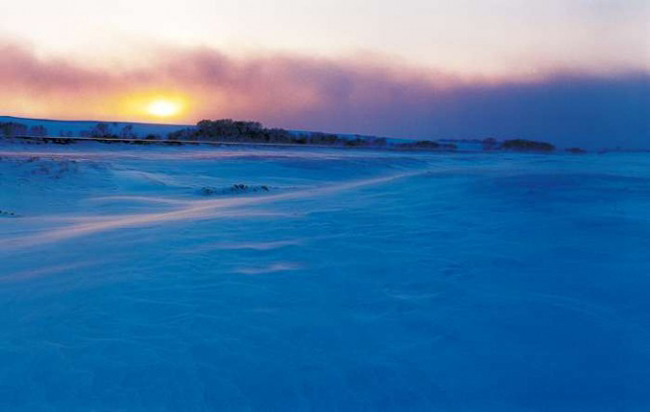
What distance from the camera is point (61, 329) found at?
265cm

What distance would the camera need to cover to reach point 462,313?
9.45 ft

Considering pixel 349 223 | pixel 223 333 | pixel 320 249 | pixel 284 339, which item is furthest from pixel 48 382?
pixel 349 223

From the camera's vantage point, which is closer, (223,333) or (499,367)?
(499,367)

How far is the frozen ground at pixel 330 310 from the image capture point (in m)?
2.10

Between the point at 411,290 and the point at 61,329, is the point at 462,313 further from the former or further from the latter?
the point at 61,329

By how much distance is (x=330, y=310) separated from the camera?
2943 millimetres

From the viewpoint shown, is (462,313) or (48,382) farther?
(462,313)

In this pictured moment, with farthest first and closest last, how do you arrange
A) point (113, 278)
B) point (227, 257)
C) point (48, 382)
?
point (227, 257)
point (113, 278)
point (48, 382)

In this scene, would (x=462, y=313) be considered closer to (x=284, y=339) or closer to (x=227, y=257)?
(x=284, y=339)

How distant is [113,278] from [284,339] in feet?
5.11

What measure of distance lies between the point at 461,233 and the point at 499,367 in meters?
2.76

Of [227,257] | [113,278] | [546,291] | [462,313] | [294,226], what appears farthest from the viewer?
[294,226]

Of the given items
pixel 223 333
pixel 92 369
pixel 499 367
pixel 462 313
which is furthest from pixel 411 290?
pixel 92 369

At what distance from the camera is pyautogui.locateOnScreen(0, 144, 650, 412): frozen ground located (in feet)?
6.89
